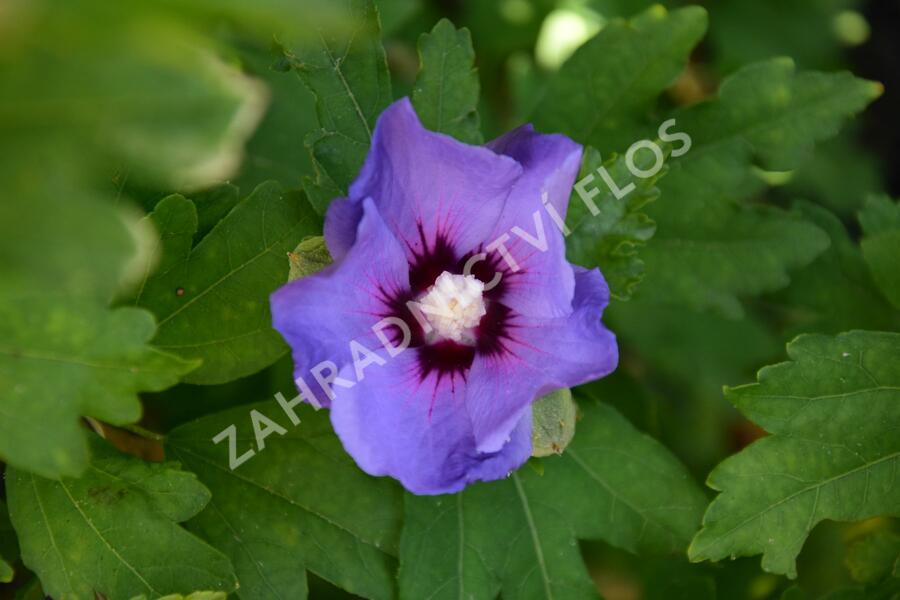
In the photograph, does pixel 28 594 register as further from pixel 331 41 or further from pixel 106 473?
pixel 331 41

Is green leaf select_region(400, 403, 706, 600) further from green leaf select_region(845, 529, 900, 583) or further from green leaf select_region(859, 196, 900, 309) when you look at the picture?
green leaf select_region(859, 196, 900, 309)

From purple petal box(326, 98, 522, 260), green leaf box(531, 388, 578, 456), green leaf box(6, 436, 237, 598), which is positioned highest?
purple petal box(326, 98, 522, 260)

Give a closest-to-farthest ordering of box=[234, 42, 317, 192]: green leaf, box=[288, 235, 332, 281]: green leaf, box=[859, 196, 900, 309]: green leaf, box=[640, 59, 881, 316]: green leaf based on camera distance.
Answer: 1. box=[288, 235, 332, 281]: green leaf
2. box=[640, 59, 881, 316]: green leaf
3. box=[859, 196, 900, 309]: green leaf
4. box=[234, 42, 317, 192]: green leaf

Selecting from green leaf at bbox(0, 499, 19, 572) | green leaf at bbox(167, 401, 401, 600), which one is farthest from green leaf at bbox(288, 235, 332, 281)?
green leaf at bbox(0, 499, 19, 572)

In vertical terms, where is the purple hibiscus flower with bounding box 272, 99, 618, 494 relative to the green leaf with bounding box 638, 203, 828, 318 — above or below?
above

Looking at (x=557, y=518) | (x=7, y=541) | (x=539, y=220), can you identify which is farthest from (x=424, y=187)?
(x=7, y=541)

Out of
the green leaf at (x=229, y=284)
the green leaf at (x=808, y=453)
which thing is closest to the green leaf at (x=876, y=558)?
the green leaf at (x=808, y=453)
